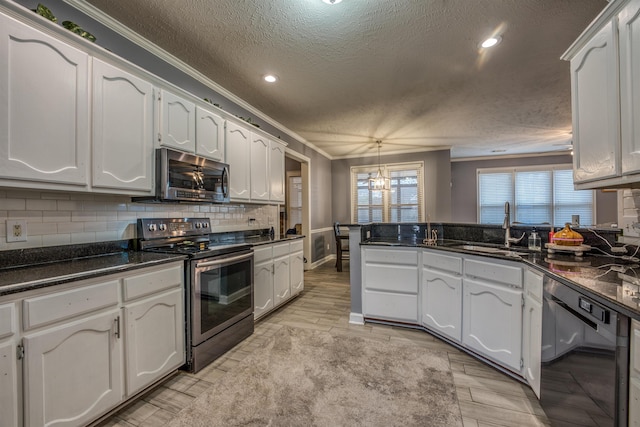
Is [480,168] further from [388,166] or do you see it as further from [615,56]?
[615,56]

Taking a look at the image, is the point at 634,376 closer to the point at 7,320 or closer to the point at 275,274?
the point at 7,320

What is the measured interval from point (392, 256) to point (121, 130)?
2.61 m

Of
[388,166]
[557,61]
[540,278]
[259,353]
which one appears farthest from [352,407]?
[388,166]

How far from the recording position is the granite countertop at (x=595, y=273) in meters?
1.06

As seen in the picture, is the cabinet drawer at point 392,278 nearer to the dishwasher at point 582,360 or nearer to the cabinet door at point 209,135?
the dishwasher at point 582,360

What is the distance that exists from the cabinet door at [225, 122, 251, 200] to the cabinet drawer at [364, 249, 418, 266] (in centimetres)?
161

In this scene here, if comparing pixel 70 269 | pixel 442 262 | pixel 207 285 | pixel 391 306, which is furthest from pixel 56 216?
pixel 442 262

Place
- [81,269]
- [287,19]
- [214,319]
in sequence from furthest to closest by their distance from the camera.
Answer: [214,319], [287,19], [81,269]

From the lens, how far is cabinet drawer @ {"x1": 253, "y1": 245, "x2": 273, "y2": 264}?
2.94 metres

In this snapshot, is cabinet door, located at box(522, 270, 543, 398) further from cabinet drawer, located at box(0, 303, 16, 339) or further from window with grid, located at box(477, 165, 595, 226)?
window with grid, located at box(477, 165, 595, 226)

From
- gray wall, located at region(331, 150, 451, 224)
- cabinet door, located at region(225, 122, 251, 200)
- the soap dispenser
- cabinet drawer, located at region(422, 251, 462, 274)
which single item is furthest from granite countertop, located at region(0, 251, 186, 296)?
gray wall, located at region(331, 150, 451, 224)

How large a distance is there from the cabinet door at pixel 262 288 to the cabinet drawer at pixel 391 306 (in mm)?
1112

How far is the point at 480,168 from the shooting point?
7543 millimetres

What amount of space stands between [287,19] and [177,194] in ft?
5.43
